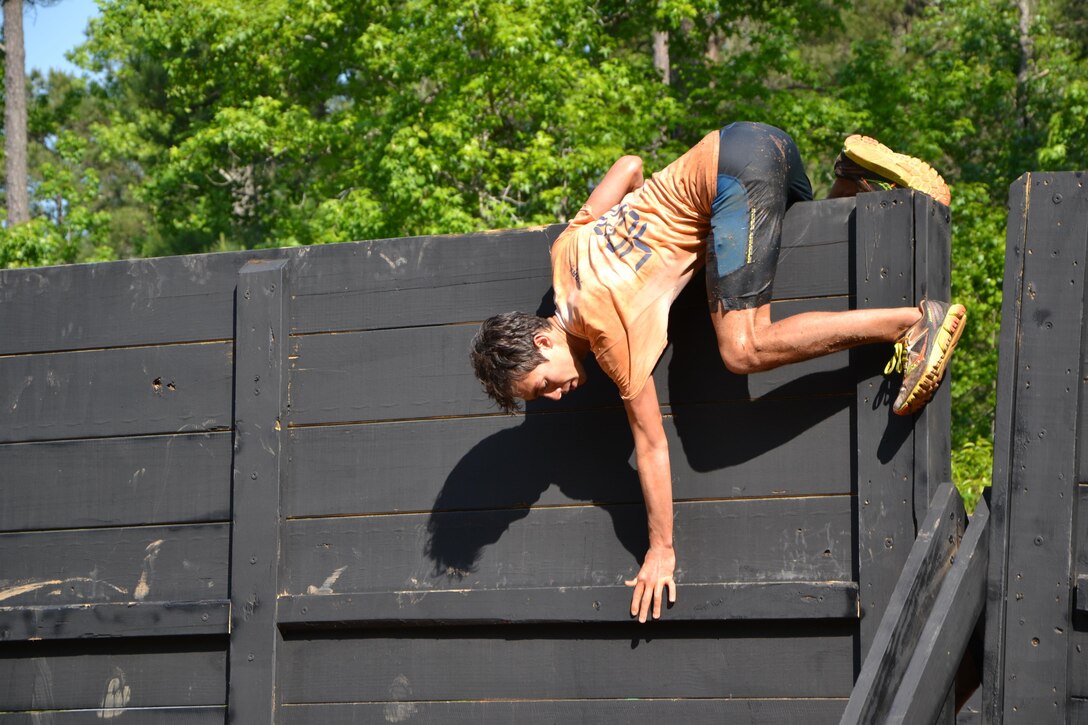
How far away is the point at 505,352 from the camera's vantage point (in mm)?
2961

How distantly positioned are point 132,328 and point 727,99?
12.9m

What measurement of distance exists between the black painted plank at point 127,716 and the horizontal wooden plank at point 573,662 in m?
0.27

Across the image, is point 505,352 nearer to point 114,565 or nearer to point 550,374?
point 550,374

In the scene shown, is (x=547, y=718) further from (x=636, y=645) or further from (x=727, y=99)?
(x=727, y=99)

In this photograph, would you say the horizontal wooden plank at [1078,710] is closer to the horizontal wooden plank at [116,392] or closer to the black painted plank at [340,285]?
the black painted plank at [340,285]

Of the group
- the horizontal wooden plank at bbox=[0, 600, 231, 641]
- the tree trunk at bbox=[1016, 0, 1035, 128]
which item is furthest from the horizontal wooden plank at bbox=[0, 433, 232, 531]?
the tree trunk at bbox=[1016, 0, 1035, 128]

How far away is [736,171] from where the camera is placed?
296cm

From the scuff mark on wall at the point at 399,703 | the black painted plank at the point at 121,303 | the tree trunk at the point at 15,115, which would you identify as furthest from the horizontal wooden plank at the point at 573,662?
the tree trunk at the point at 15,115

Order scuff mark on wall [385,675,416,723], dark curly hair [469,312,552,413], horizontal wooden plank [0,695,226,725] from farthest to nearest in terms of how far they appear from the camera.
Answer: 1. horizontal wooden plank [0,695,226,725]
2. scuff mark on wall [385,675,416,723]
3. dark curly hair [469,312,552,413]

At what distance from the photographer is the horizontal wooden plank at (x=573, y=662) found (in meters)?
2.98

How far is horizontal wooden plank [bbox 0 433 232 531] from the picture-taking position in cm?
349

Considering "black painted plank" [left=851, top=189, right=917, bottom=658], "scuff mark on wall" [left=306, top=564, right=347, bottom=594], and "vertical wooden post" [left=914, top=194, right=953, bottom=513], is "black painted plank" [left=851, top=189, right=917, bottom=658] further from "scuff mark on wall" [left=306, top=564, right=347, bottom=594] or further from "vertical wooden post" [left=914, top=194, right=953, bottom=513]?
"scuff mark on wall" [left=306, top=564, right=347, bottom=594]

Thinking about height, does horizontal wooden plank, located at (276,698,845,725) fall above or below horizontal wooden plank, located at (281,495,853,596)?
below

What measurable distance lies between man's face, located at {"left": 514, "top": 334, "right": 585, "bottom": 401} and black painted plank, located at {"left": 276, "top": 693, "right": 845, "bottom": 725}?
90 cm
